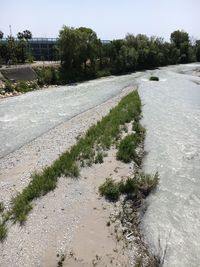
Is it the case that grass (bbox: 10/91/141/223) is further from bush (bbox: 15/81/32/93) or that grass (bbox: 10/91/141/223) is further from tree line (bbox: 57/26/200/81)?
tree line (bbox: 57/26/200/81)

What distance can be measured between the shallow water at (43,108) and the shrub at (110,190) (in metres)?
9.16

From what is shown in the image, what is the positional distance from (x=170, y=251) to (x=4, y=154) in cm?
1389

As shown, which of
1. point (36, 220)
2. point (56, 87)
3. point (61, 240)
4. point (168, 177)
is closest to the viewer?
point (61, 240)

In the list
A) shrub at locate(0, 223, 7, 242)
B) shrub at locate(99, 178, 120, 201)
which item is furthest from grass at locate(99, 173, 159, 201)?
shrub at locate(0, 223, 7, 242)

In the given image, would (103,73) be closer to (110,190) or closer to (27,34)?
(27,34)

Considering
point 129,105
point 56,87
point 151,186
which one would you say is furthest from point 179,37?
point 151,186

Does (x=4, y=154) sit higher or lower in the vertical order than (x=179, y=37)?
lower

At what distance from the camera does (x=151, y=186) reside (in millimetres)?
16312

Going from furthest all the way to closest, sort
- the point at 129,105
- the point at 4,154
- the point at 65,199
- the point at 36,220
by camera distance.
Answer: the point at 129,105
the point at 4,154
the point at 65,199
the point at 36,220

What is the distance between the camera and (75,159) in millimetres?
19438

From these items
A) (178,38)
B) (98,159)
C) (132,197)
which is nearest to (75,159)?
(98,159)

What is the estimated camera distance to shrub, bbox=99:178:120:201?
15501 millimetres

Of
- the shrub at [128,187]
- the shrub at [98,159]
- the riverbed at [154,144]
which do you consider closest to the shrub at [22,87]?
the riverbed at [154,144]

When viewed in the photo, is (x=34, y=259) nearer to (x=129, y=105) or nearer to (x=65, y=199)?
(x=65, y=199)
